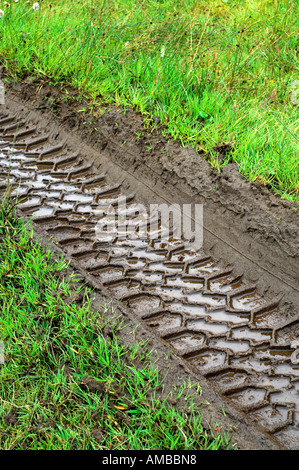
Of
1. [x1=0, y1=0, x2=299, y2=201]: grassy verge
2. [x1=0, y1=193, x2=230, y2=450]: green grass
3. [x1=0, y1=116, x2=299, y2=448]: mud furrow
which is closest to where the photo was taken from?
[x1=0, y1=193, x2=230, y2=450]: green grass

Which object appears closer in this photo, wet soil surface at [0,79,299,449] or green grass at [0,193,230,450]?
green grass at [0,193,230,450]

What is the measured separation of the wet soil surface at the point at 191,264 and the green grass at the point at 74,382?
0.28 metres

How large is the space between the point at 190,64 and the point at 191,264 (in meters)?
2.07

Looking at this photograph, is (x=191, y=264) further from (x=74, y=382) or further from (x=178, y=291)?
(x=74, y=382)

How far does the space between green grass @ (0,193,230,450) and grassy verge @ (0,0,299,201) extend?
1.64 metres

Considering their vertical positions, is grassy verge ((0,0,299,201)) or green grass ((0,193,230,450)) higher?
grassy verge ((0,0,299,201))

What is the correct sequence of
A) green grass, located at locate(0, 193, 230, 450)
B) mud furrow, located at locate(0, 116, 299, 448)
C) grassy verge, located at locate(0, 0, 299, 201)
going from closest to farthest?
green grass, located at locate(0, 193, 230, 450), mud furrow, located at locate(0, 116, 299, 448), grassy verge, located at locate(0, 0, 299, 201)

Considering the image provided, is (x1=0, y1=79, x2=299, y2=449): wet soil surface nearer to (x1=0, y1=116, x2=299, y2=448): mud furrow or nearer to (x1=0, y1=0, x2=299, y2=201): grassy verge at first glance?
(x1=0, y1=116, x2=299, y2=448): mud furrow

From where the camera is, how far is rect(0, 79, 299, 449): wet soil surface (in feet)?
8.36

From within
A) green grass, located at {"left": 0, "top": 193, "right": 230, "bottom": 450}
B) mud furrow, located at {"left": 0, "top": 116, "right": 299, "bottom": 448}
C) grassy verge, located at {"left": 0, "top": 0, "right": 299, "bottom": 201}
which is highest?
grassy verge, located at {"left": 0, "top": 0, "right": 299, "bottom": 201}

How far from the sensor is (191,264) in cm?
329

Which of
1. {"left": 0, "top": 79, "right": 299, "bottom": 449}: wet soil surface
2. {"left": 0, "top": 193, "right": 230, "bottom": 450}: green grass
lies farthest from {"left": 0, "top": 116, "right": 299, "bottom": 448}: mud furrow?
{"left": 0, "top": 193, "right": 230, "bottom": 450}: green grass

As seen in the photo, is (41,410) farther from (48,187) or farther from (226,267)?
(48,187)
